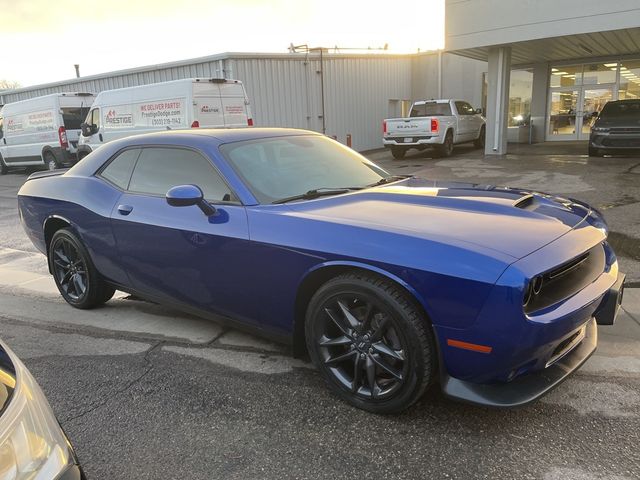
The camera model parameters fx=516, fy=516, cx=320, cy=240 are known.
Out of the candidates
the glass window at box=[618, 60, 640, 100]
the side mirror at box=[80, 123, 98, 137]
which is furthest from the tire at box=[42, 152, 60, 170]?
the glass window at box=[618, 60, 640, 100]

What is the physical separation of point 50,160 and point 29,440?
17.7 metres

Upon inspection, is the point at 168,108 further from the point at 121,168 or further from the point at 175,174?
the point at 175,174

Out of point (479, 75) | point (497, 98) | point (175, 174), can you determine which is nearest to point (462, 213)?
point (175, 174)

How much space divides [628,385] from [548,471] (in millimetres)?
1121

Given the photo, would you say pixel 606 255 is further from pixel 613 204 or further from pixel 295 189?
pixel 613 204

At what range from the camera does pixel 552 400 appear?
2957 millimetres

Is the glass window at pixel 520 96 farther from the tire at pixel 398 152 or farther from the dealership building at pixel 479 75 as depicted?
the tire at pixel 398 152

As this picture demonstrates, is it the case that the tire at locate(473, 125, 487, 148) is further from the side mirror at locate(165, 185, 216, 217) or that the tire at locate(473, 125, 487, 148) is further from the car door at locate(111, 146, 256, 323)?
the side mirror at locate(165, 185, 216, 217)

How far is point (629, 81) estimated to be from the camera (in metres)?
19.0

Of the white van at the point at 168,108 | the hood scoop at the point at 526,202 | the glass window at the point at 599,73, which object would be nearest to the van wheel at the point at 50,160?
the white van at the point at 168,108

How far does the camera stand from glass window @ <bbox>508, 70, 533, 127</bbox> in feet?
68.9

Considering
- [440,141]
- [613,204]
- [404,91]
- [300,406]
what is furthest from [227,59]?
[300,406]

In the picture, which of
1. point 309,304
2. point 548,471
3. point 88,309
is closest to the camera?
point 548,471

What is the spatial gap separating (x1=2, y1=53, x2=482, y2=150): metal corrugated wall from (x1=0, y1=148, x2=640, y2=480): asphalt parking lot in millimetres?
13231
